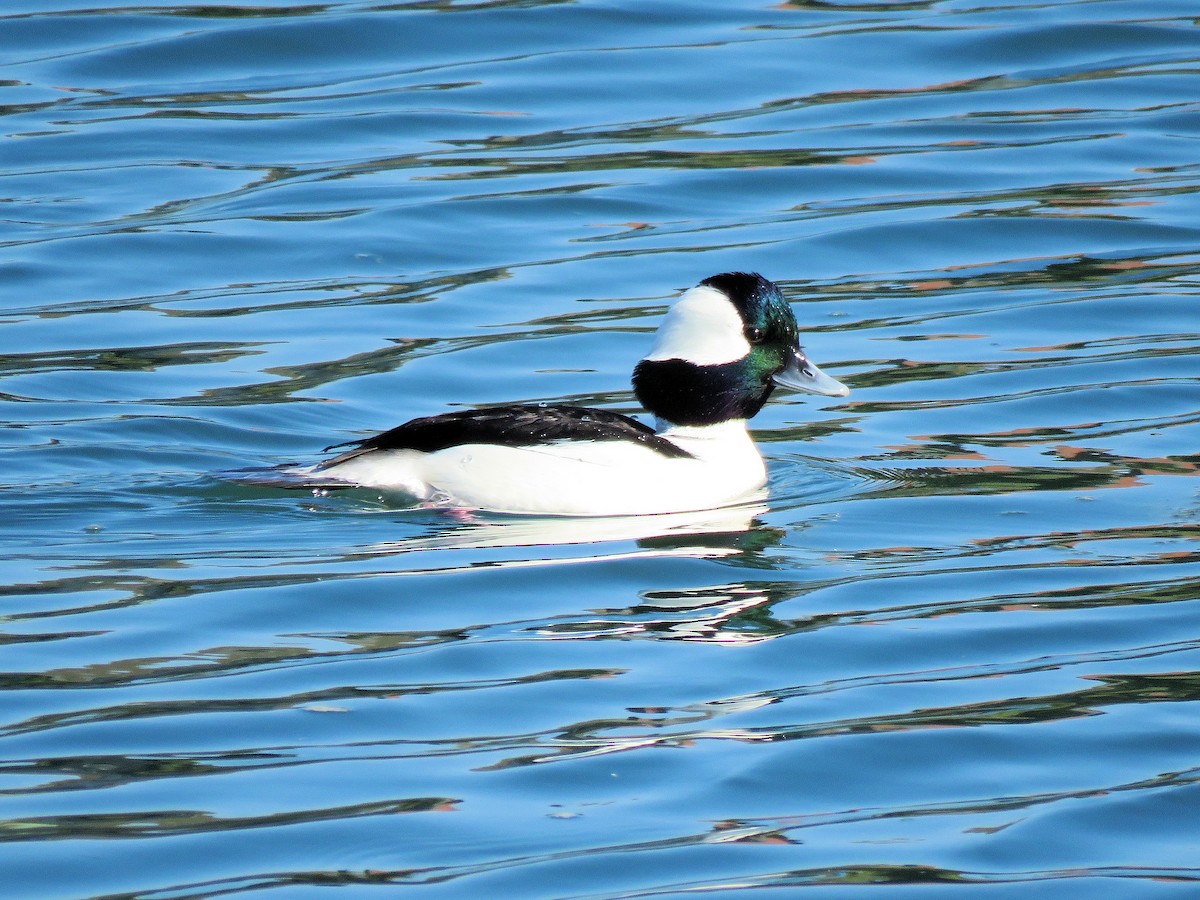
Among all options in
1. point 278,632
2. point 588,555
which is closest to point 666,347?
point 588,555

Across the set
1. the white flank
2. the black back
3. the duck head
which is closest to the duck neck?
the duck head

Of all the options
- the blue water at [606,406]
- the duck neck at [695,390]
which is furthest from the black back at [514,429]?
the duck neck at [695,390]

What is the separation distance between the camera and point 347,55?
16.2 metres

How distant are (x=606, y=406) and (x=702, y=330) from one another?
1.39 metres

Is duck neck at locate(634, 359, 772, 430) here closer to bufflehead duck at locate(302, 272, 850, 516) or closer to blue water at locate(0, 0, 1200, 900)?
bufflehead duck at locate(302, 272, 850, 516)

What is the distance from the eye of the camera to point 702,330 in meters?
8.13

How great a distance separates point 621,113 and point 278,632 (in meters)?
9.23

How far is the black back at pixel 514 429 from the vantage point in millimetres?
7629

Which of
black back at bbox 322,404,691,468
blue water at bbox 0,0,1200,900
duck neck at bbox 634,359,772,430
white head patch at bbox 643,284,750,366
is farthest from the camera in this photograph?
duck neck at bbox 634,359,772,430

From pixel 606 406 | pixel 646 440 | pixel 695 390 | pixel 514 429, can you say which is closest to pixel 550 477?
pixel 514 429

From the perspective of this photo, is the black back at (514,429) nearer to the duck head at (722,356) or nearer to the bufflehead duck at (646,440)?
the bufflehead duck at (646,440)

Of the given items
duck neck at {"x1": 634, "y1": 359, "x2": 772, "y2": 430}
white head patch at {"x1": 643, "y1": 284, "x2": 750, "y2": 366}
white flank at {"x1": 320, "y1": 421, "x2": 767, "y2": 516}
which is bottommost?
white flank at {"x1": 320, "y1": 421, "x2": 767, "y2": 516}

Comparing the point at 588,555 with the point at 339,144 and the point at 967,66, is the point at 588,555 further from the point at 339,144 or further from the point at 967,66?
the point at 967,66

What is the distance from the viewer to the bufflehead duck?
25.2 ft
